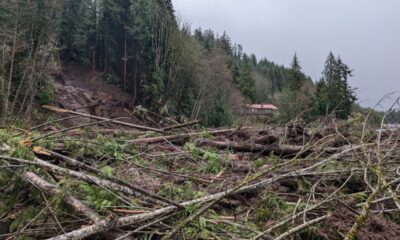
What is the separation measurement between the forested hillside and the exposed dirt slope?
1.08 metres

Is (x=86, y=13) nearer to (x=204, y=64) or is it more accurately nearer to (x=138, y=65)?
(x=138, y=65)

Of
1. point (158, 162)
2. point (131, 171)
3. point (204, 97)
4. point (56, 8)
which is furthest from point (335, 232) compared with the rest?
point (204, 97)

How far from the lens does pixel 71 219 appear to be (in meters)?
2.44

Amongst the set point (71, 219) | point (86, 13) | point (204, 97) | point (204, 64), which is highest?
point (86, 13)

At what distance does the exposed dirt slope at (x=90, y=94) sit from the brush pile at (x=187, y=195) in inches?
680

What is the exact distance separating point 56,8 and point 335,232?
59.6 feet

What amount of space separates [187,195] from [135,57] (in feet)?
108

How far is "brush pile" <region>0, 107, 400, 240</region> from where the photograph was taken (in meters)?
2.31

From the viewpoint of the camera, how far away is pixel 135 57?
34.5 meters

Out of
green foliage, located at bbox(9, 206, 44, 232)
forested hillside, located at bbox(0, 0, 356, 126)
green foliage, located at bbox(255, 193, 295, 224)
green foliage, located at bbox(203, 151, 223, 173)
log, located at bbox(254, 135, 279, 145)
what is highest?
forested hillside, located at bbox(0, 0, 356, 126)

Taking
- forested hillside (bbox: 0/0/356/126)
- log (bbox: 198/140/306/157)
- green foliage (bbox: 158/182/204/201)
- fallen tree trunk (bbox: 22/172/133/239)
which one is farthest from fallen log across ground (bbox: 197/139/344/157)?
forested hillside (bbox: 0/0/356/126)

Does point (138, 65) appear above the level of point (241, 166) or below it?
above

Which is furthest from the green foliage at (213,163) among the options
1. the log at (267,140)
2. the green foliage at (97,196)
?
the green foliage at (97,196)

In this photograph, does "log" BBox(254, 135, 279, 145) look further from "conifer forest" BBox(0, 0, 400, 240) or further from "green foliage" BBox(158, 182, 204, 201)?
"green foliage" BBox(158, 182, 204, 201)
